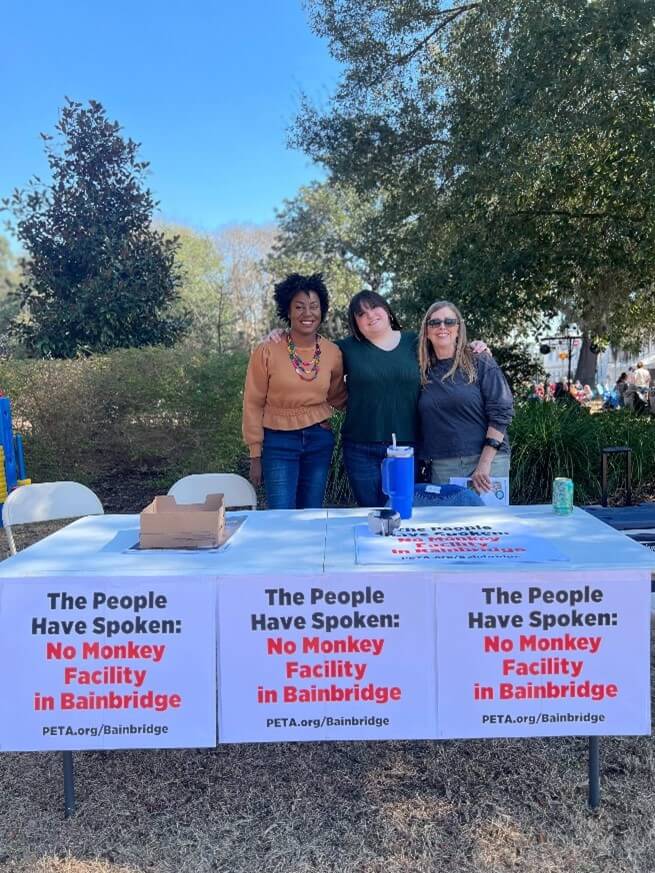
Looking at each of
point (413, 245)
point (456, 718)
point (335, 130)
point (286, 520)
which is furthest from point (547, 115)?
point (456, 718)

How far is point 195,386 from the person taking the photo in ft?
22.0

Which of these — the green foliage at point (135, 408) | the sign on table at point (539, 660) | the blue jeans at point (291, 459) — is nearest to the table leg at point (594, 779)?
the sign on table at point (539, 660)

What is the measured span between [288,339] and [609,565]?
1.94 metres

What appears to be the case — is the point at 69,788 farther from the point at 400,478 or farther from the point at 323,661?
the point at 400,478

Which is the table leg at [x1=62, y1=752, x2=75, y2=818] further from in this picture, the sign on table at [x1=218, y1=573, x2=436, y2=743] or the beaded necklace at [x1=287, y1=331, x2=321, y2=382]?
the beaded necklace at [x1=287, y1=331, x2=321, y2=382]

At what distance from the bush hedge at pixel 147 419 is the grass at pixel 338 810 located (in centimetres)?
402

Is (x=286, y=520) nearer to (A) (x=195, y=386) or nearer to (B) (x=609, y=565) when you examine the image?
(B) (x=609, y=565)

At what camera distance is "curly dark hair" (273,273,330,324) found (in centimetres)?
331

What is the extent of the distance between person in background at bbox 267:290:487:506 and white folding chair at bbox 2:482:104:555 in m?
1.30

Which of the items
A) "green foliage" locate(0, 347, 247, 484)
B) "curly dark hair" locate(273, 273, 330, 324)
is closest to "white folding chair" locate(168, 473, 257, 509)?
"curly dark hair" locate(273, 273, 330, 324)

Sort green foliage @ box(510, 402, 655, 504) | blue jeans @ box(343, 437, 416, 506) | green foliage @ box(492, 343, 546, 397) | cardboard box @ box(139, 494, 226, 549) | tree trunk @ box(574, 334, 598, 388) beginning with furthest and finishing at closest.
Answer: tree trunk @ box(574, 334, 598, 388) < green foliage @ box(492, 343, 546, 397) < green foliage @ box(510, 402, 655, 504) < blue jeans @ box(343, 437, 416, 506) < cardboard box @ box(139, 494, 226, 549)

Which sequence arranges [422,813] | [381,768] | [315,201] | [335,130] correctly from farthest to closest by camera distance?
1. [315,201]
2. [335,130]
3. [381,768]
4. [422,813]

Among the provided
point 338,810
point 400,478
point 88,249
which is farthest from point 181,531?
point 88,249

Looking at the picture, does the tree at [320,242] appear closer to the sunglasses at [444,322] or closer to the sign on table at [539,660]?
the sunglasses at [444,322]
